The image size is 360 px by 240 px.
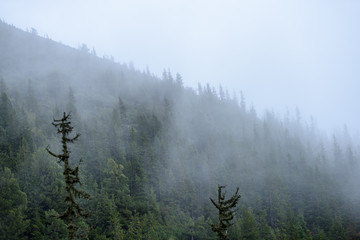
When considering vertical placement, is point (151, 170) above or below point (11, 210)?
above

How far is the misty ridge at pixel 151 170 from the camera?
44125mm

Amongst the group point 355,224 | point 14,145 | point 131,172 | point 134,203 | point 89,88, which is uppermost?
point 89,88

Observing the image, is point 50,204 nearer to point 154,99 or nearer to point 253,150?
point 253,150

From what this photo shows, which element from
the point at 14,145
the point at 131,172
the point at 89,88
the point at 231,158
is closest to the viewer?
the point at 14,145

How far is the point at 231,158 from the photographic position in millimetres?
91500

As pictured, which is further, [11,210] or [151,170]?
[151,170]

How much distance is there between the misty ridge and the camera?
145 feet

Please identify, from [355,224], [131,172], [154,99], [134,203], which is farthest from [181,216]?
[154,99]

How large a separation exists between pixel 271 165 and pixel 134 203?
57.7 meters

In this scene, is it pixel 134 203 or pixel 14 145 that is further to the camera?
pixel 134 203

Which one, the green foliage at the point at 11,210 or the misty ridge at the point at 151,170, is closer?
the green foliage at the point at 11,210

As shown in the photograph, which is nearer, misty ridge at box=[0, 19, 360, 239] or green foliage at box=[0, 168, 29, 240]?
green foliage at box=[0, 168, 29, 240]

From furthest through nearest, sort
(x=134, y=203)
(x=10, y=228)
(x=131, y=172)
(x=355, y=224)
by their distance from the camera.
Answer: (x=355, y=224), (x=131, y=172), (x=134, y=203), (x=10, y=228)

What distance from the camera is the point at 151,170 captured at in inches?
2788
